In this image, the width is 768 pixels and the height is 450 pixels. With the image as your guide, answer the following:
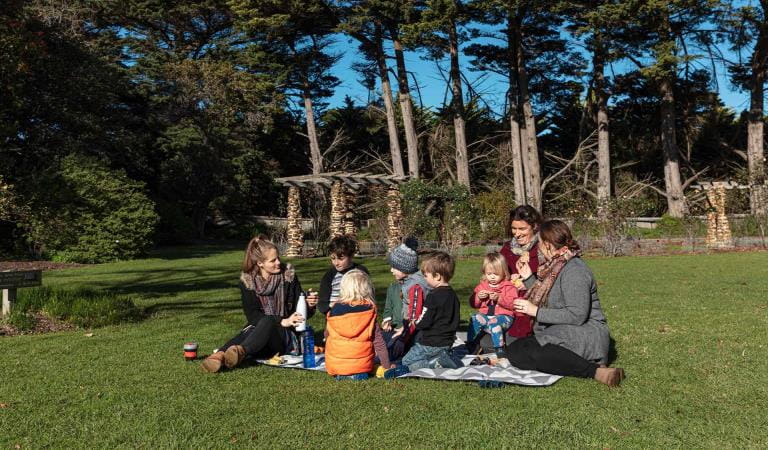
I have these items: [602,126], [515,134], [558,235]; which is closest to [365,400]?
[558,235]

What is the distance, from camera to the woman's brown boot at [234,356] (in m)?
5.60

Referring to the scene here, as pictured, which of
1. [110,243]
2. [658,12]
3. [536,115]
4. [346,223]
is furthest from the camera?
[536,115]

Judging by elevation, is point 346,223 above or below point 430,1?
below

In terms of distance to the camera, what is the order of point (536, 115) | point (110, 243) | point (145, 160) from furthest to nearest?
point (536, 115) < point (145, 160) < point (110, 243)

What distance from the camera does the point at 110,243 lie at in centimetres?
2050

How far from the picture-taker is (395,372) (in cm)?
544

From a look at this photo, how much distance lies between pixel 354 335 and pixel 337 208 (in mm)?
16472

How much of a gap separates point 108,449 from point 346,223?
60.2 feet

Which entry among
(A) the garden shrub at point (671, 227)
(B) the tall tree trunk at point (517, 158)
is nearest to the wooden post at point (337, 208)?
(B) the tall tree trunk at point (517, 158)

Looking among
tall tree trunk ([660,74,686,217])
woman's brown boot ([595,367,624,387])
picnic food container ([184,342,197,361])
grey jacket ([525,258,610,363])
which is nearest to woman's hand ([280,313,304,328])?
picnic food container ([184,342,197,361])

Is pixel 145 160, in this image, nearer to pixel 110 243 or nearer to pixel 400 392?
pixel 110 243

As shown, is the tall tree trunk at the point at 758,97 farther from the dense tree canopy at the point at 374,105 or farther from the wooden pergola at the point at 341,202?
the wooden pergola at the point at 341,202

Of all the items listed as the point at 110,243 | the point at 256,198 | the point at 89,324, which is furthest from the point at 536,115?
the point at 89,324

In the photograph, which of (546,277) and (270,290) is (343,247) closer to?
(270,290)
